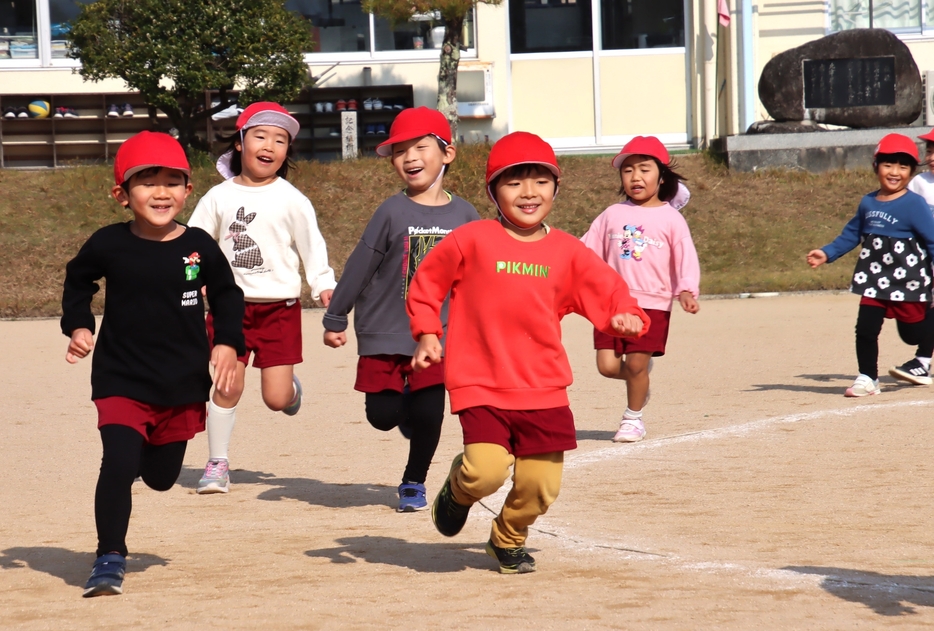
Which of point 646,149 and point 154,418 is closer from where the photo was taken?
point 154,418

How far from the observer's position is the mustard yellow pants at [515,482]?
4262 mm

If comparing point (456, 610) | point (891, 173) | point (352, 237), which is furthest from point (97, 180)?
point (456, 610)

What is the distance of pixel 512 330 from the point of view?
4.39 meters

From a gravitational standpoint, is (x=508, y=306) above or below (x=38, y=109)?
below

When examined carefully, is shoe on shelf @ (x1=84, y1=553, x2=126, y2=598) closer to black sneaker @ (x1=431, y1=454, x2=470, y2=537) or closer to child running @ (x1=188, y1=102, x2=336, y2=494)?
black sneaker @ (x1=431, y1=454, x2=470, y2=537)

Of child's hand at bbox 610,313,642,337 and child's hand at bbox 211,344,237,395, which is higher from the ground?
child's hand at bbox 610,313,642,337

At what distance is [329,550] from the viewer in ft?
16.0

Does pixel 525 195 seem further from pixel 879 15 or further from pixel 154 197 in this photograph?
pixel 879 15

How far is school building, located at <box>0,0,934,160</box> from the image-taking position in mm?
22438

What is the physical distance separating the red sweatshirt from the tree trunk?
50.4ft

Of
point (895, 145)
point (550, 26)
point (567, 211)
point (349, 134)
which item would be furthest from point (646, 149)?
point (550, 26)

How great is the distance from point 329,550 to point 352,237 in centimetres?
1264

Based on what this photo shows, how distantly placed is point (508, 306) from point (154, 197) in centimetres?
137

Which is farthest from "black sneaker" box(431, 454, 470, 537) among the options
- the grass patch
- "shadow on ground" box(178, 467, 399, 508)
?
the grass patch
